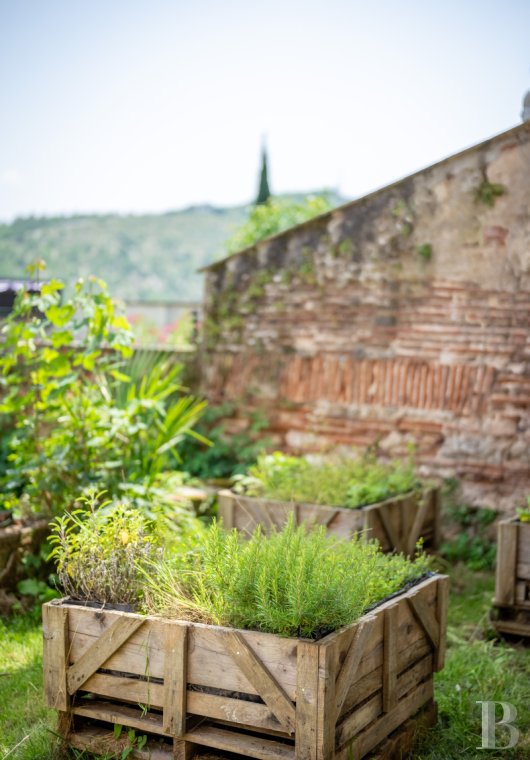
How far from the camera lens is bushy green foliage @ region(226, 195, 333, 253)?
1110 cm

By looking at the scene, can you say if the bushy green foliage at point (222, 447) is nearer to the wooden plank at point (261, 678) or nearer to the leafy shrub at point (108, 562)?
the leafy shrub at point (108, 562)

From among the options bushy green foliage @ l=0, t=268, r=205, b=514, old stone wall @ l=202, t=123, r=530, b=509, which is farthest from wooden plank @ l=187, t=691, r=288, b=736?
old stone wall @ l=202, t=123, r=530, b=509

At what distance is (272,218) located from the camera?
1114cm

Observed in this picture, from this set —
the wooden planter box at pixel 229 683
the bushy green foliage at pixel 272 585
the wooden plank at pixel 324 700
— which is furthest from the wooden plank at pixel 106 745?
the wooden plank at pixel 324 700

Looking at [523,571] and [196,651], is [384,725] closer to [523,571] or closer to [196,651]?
[196,651]

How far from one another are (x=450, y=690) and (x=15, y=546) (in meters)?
2.82

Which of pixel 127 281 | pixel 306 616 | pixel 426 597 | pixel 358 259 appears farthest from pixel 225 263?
pixel 127 281

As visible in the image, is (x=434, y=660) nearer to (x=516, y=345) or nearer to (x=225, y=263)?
(x=516, y=345)

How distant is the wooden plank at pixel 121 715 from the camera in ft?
10.4

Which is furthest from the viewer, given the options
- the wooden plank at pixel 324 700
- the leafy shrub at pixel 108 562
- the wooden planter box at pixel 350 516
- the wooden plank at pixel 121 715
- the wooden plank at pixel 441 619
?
the wooden planter box at pixel 350 516

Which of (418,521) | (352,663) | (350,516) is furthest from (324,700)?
(418,521)

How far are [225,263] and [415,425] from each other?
2.39 meters

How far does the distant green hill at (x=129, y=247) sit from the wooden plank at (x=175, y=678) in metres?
15.8

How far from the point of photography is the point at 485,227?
685 centimetres
